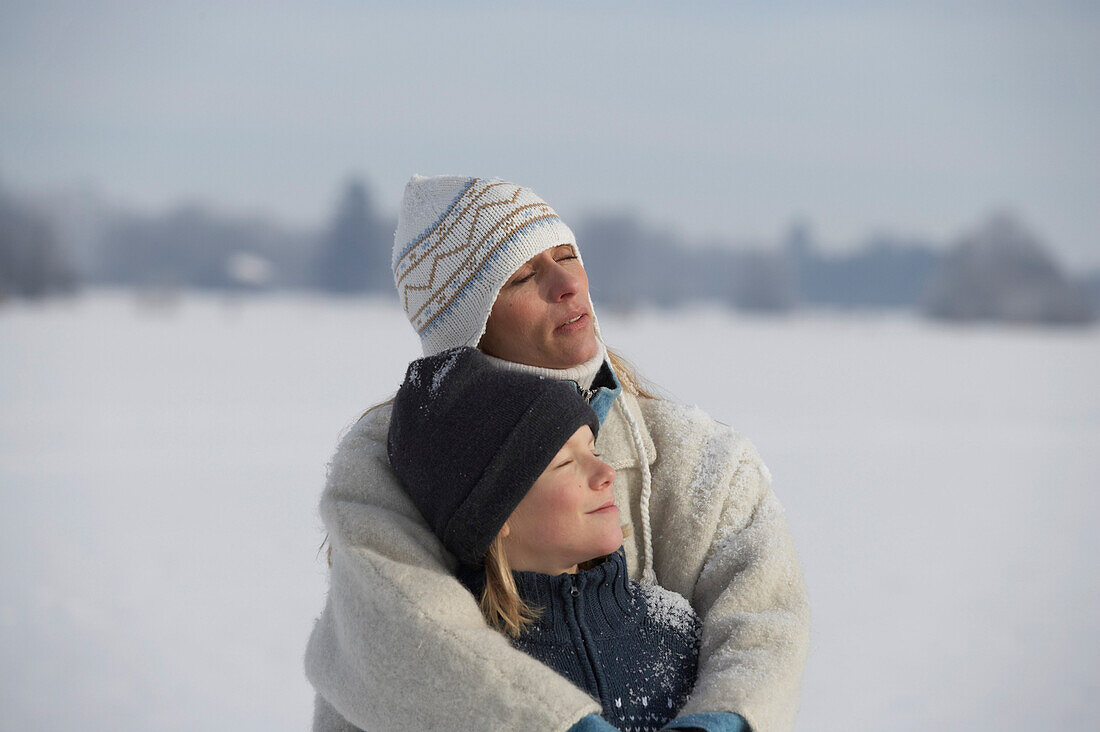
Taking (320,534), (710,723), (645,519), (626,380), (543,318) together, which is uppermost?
(543,318)

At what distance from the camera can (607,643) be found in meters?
1.44

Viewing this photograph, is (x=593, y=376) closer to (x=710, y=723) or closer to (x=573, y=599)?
(x=573, y=599)

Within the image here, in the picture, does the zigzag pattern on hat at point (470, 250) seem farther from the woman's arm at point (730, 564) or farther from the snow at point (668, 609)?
the snow at point (668, 609)

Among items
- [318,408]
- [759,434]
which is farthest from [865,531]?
[318,408]

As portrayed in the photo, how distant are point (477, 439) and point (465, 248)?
450mm

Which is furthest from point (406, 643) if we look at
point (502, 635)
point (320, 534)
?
point (320, 534)

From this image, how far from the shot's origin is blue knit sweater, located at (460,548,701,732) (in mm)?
1409

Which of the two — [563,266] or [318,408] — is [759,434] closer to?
[318,408]

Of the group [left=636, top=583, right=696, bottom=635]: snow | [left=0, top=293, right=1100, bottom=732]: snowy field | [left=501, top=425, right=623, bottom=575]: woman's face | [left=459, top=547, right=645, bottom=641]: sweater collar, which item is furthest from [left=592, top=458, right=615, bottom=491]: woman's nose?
[left=0, top=293, right=1100, bottom=732]: snowy field

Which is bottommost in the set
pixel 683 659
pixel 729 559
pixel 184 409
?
pixel 184 409

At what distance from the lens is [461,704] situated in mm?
1296

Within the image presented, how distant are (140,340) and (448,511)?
1589 centimetres

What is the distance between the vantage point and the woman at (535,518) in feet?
4.49

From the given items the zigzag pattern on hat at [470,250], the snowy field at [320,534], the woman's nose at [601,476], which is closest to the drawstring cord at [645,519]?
the woman's nose at [601,476]
